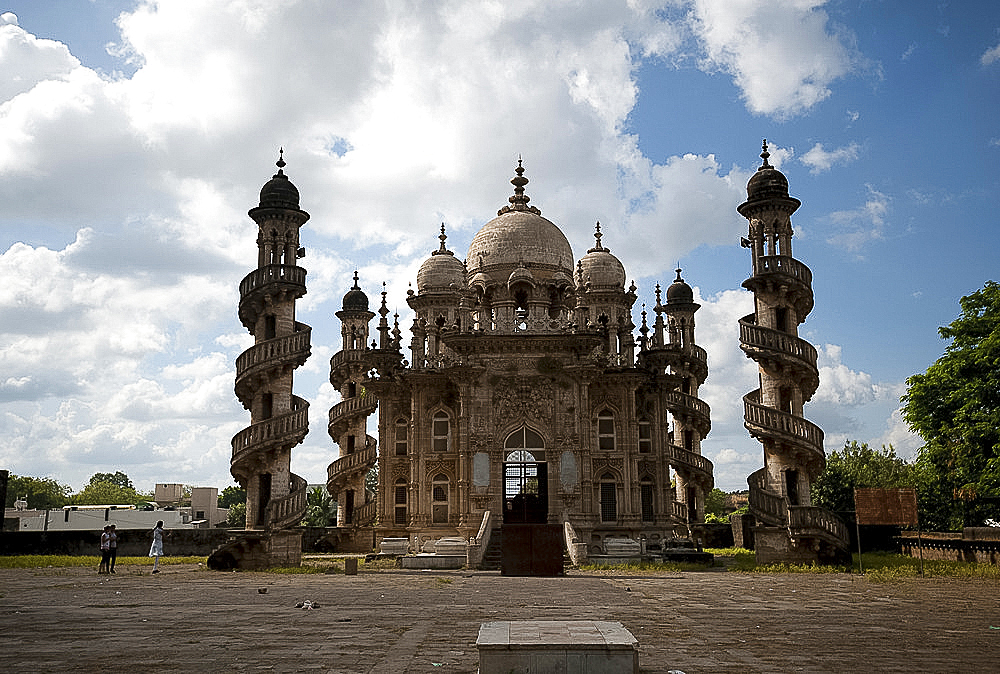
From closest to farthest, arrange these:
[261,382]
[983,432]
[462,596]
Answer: [462,596] → [983,432] → [261,382]

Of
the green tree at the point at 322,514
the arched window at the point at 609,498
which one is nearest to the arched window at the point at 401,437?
the arched window at the point at 609,498

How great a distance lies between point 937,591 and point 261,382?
81.1 feet

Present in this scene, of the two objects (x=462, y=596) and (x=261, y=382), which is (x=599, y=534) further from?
(x=462, y=596)

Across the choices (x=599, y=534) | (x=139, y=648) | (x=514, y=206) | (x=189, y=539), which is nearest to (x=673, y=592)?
(x=139, y=648)

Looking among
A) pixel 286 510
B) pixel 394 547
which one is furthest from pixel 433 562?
pixel 394 547

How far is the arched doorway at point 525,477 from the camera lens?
128 ft

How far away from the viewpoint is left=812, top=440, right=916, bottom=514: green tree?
55.6 meters

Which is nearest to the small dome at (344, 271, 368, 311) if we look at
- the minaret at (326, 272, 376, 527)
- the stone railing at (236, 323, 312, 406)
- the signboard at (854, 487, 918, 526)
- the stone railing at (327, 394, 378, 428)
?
the minaret at (326, 272, 376, 527)

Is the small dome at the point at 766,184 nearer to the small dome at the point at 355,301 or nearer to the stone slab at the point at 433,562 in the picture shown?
the stone slab at the point at 433,562

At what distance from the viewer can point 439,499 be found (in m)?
41.3

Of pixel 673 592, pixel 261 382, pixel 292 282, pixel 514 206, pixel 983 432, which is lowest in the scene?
pixel 673 592

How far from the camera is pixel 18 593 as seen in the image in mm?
20859

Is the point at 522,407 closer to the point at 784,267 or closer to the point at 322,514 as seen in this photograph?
the point at 784,267

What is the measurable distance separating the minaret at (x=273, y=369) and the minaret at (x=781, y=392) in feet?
59.5
